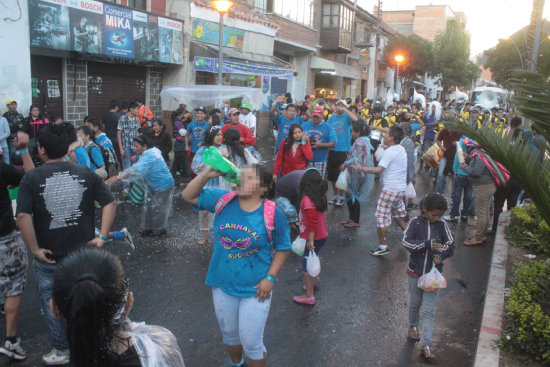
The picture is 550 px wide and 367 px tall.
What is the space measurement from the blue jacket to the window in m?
18.9

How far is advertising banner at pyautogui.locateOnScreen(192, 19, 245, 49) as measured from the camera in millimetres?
16156

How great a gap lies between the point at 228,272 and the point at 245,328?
38 centimetres

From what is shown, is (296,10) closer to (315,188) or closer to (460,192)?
(460,192)

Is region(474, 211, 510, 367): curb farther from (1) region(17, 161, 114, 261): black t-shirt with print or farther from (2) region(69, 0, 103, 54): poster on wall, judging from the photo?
(2) region(69, 0, 103, 54): poster on wall

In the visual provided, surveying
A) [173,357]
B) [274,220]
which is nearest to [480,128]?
[274,220]

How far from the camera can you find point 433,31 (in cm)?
6262

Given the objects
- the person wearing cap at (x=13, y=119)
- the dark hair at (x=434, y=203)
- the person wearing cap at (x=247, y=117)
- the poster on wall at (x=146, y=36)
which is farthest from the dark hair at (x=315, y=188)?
the poster on wall at (x=146, y=36)

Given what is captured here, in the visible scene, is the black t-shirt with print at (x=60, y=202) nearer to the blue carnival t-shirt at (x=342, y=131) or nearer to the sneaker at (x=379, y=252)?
the sneaker at (x=379, y=252)

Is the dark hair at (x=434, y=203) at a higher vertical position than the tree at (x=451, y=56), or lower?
lower

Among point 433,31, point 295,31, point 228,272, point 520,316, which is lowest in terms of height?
point 520,316

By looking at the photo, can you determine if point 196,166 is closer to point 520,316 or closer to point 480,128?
point 480,128

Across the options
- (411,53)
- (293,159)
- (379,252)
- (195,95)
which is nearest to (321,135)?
(293,159)

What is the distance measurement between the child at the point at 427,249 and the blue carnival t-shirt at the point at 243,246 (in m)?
1.61

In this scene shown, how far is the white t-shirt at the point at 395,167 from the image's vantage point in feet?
20.5
